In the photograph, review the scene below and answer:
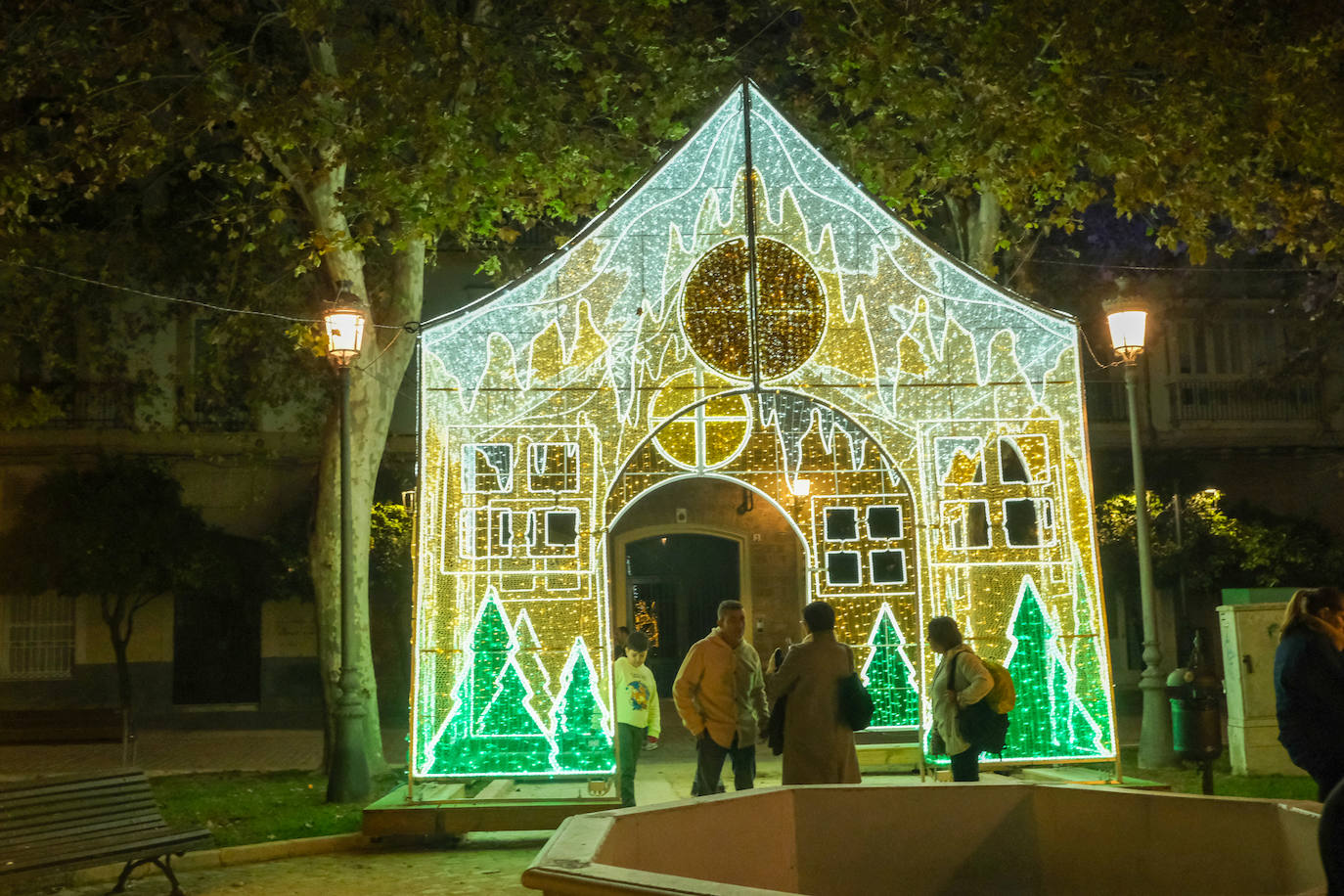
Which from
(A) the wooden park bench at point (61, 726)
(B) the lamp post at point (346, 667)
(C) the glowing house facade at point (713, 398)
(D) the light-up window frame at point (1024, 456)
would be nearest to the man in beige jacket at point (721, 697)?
(C) the glowing house facade at point (713, 398)

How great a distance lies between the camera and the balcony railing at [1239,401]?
23.8 metres

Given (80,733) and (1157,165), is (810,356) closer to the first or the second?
(1157,165)

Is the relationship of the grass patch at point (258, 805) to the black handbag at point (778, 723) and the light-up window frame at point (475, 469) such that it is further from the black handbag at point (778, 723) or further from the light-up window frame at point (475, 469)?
the black handbag at point (778, 723)

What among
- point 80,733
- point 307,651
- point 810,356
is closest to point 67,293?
point 80,733

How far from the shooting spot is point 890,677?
12562mm

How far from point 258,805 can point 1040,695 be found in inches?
270

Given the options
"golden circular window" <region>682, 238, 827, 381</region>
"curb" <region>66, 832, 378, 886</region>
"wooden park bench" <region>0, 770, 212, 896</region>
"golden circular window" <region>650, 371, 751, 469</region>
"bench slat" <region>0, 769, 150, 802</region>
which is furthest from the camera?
"golden circular window" <region>650, 371, 751, 469</region>

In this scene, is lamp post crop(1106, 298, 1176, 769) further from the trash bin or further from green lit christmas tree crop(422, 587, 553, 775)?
green lit christmas tree crop(422, 587, 553, 775)

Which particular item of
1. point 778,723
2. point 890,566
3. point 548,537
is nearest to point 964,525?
point 890,566

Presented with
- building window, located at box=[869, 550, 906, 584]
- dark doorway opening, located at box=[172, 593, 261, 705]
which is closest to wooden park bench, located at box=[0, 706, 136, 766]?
dark doorway opening, located at box=[172, 593, 261, 705]

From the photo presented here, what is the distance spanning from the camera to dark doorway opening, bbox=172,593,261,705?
73.7ft

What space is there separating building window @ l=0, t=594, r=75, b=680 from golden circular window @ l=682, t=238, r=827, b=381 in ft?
51.5

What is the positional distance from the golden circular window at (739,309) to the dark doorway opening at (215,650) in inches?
561

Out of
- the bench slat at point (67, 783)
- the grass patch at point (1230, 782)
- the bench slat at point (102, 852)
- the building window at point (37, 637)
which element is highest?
the building window at point (37, 637)
